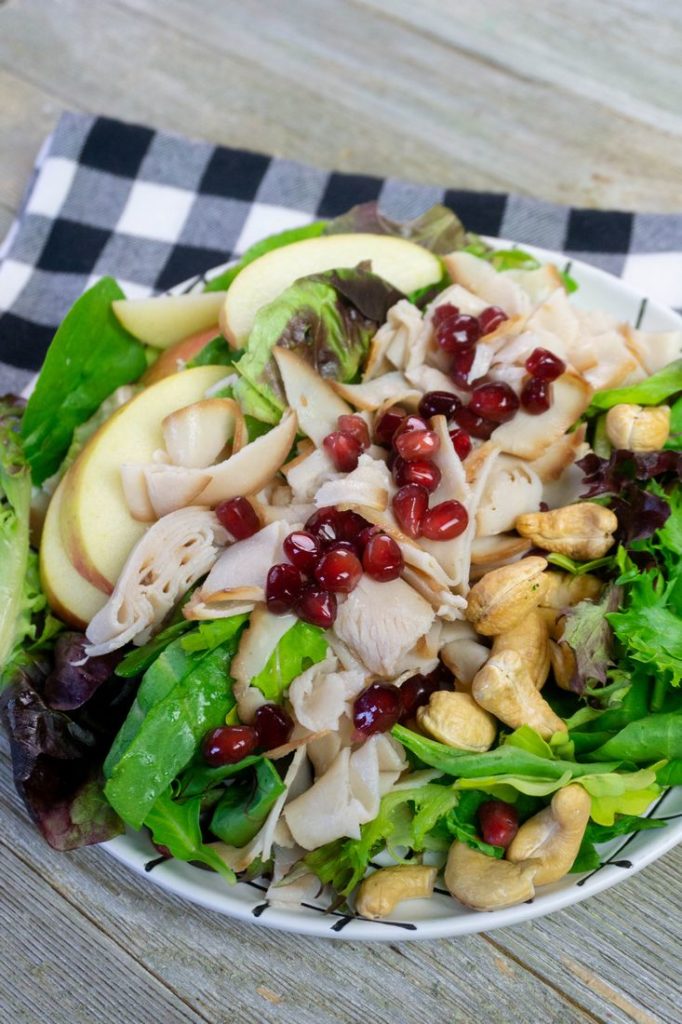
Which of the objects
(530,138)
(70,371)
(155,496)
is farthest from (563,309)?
(530,138)

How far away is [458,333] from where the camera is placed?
254cm

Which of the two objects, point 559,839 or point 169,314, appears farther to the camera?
point 169,314

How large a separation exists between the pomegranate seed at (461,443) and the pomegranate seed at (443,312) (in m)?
0.35

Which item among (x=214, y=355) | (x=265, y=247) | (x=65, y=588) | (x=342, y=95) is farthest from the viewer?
(x=342, y=95)

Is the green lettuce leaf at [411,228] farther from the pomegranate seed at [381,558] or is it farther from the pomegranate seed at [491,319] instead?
the pomegranate seed at [381,558]

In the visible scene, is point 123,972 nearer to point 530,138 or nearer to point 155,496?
point 155,496

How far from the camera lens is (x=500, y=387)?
2496 mm

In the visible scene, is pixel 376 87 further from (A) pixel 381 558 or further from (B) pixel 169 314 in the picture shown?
(A) pixel 381 558

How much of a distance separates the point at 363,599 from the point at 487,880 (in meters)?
0.66

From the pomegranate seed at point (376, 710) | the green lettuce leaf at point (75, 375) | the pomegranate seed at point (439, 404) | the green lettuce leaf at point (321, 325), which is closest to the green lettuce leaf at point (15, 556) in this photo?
the green lettuce leaf at point (75, 375)

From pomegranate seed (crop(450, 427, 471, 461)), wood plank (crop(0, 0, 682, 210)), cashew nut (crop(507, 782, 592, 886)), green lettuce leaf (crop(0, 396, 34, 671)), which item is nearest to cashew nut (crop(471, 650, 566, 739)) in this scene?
cashew nut (crop(507, 782, 592, 886))

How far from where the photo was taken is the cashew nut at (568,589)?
232 cm

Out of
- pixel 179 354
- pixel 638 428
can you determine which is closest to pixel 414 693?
pixel 638 428

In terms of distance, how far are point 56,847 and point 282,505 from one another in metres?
0.96
